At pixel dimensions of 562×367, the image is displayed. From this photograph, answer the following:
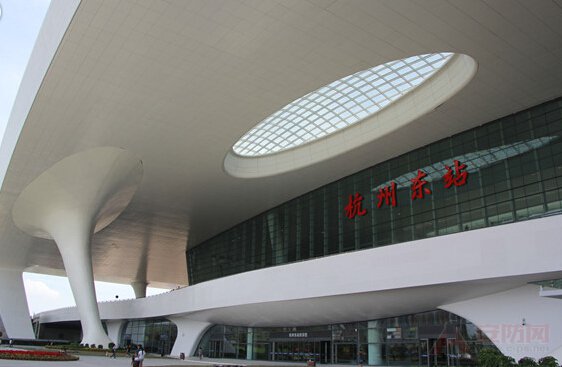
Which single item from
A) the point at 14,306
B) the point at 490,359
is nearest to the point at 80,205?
the point at 14,306

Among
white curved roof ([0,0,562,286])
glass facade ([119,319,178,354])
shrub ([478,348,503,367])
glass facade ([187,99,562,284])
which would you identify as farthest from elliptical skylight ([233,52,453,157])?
glass facade ([119,319,178,354])

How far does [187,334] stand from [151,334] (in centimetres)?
811

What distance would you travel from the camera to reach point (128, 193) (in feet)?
109

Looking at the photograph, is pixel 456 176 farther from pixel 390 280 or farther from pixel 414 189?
pixel 390 280

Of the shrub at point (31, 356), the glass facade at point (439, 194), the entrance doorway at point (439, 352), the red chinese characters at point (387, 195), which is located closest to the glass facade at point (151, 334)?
the glass facade at point (439, 194)

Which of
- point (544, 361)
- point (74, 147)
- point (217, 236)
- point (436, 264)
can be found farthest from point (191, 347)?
point (544, 361)

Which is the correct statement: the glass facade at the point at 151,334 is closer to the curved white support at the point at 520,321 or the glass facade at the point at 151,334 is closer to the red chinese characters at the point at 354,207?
the red chinese characters at the point at 354,207

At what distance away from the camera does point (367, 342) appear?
26156 millimetres

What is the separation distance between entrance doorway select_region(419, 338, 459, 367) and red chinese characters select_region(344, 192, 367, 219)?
870 centimetres

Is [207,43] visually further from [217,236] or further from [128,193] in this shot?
[217,236]

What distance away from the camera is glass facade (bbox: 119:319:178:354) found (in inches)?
1610

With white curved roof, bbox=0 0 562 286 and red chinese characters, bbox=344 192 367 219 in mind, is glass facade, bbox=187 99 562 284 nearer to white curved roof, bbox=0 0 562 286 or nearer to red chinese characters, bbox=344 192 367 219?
red chinese characters, bbox=344 192 367 219

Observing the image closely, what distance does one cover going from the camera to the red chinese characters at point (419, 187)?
26.6 meters

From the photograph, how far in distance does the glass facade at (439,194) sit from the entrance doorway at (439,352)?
5328 millimetres
